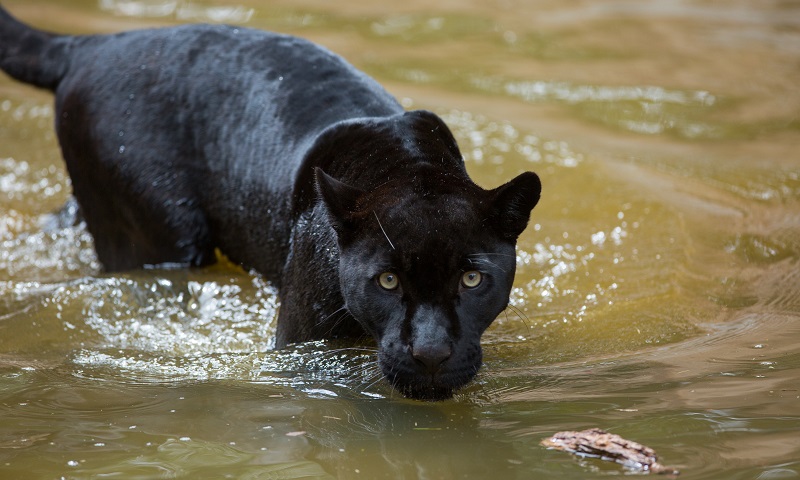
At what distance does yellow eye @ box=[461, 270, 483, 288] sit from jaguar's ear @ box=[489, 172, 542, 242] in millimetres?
205

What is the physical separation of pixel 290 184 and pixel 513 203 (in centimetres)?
140

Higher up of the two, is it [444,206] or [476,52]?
[476,52]

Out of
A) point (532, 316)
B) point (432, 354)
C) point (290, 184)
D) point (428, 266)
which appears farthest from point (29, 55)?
point (432, 354)

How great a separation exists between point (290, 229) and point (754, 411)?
2.12 meters

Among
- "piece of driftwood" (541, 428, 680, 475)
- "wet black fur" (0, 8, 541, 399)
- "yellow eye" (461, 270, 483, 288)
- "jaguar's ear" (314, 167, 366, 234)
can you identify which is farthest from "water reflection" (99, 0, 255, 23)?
"piece of driftwood" (541, 428, 680, 475)

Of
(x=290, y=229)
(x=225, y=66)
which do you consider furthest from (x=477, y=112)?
(x=290, y=229)

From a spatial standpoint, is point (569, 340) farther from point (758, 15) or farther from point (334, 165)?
point (758, 15)

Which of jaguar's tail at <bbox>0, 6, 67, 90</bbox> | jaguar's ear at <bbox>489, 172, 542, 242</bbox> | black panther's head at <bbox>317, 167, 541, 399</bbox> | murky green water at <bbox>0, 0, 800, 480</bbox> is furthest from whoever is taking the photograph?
jaguar's tail at <bbox>0, 6, 67, 90</bbox>

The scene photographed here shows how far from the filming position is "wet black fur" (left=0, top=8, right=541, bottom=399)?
3.21 meters

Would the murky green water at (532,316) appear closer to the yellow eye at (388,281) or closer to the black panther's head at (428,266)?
the black panther's head at (428,266)

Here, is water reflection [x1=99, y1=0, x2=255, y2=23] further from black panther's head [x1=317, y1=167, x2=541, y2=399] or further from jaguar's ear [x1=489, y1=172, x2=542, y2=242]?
jaguar's ear [x1=489, y1=172, x2=542, y2=242]

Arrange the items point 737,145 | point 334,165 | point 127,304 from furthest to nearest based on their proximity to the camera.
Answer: point 737,145, point 127,304, point 334,165

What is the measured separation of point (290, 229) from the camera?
4359 mm

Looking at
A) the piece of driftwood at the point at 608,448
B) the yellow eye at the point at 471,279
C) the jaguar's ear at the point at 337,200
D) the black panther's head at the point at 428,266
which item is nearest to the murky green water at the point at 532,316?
the piece of driftwood at the point at 608,448
